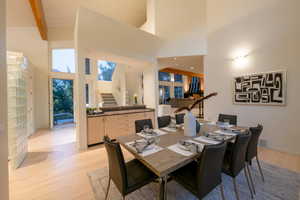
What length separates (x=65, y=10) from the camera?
514cm

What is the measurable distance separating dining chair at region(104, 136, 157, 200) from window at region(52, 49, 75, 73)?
6.05 meters

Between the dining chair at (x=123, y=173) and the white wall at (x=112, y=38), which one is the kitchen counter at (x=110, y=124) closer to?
the white wall at (x=112, y=38)

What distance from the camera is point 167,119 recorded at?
2.81 meters

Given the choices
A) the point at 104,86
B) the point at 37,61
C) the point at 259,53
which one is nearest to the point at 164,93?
the point at 104,86

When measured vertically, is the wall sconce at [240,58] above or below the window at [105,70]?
below

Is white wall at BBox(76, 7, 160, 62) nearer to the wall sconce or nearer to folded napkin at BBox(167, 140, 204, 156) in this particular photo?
the wall sconce

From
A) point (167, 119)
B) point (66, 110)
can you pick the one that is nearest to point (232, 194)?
point (167, 119)

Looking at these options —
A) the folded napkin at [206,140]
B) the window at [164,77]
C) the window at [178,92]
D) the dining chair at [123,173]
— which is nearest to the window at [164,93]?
the window at [164,77]

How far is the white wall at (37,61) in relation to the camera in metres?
5.14

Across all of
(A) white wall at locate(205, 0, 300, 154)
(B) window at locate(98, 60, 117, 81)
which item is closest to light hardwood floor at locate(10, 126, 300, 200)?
(A) white wall at locate(205, 0, 300, 154)

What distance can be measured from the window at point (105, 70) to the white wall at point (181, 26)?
456cm

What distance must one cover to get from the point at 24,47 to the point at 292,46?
859 cm

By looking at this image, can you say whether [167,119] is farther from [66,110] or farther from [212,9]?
[66,110]

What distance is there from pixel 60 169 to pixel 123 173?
1.88m
